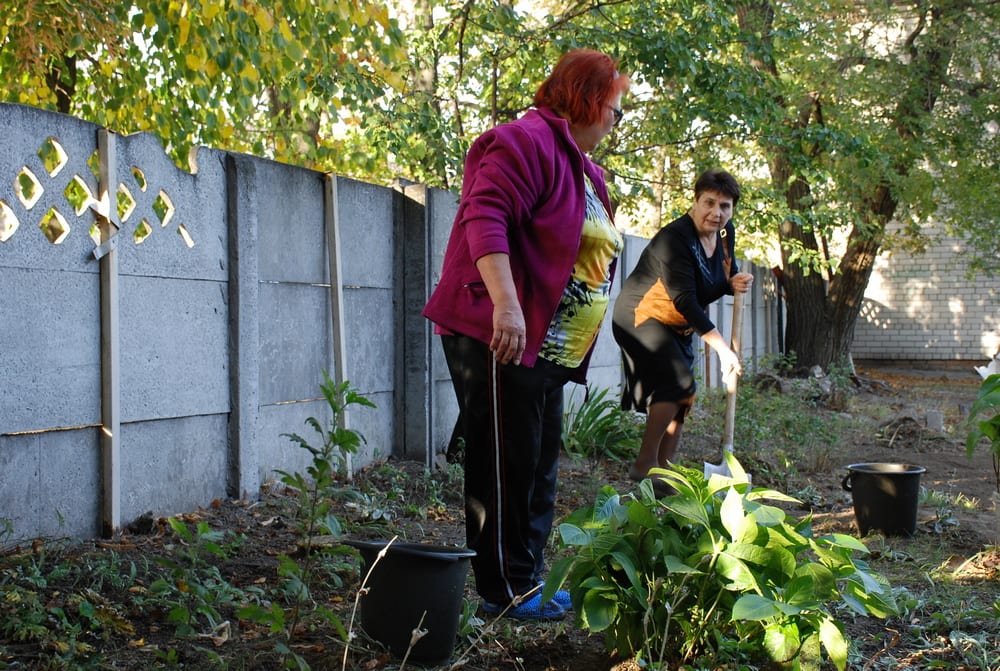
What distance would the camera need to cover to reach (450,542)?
4.20 m

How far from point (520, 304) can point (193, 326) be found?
1.86 m

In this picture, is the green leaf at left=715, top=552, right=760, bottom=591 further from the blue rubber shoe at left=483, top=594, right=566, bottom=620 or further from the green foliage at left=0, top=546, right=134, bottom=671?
the green foliage at left=0, top=546, right=134, bottom=671

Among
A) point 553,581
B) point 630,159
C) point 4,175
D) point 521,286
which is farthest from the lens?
point 630,159

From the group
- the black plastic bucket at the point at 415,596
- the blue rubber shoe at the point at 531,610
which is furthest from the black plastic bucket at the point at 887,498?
the black plastic bucket at the point at 415,596

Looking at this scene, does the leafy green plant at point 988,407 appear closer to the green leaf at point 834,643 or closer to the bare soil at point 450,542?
the bare soil at point 450,542

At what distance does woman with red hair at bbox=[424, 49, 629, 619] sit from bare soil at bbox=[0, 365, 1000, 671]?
0.97ft

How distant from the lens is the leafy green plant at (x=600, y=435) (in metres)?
6.54

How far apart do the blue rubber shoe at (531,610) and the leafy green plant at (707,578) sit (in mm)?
440

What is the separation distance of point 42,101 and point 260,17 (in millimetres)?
3009

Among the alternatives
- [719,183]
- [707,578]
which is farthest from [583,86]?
[719,183]

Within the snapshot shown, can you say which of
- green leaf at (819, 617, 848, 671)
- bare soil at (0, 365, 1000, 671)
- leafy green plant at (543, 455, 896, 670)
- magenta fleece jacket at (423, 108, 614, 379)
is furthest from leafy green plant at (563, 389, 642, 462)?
green leaf at (819, 617, 848, 671)

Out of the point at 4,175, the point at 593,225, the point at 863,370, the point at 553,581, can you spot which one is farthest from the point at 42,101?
the point at 863,370

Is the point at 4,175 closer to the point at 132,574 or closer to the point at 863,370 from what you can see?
the point at 132,574

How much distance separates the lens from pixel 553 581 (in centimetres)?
250
